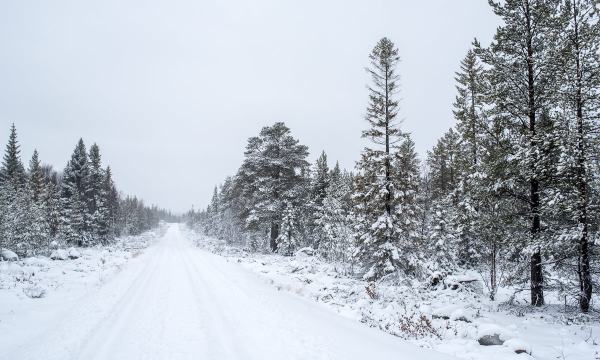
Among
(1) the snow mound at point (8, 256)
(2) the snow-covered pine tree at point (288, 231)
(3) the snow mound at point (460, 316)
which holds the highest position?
(2) the snow-covered pine tree at point (288, 231)

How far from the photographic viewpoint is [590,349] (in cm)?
732

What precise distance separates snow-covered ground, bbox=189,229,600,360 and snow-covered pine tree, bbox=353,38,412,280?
6.05ft

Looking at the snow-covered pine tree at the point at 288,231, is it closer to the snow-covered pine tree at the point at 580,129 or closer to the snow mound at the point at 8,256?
the snow mound at the point at 8,256

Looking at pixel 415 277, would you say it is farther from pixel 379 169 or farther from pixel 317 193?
pixel 317 193

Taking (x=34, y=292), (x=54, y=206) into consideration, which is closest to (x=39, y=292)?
(x=34, y=292)

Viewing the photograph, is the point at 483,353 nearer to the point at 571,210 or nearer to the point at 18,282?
the point at 571,210

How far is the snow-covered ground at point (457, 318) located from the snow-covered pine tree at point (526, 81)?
218 cm

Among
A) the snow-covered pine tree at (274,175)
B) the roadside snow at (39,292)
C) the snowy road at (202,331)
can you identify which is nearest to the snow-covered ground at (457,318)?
the snowy road at (202,331)

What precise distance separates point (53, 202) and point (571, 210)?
44228 mm

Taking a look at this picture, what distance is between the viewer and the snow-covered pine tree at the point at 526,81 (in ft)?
38.6

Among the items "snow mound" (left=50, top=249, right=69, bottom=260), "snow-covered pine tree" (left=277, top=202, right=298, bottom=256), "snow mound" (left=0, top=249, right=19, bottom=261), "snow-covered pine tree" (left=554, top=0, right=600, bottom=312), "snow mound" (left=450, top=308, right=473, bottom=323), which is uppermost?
"snow-covered pine tree" (left=554, top=0, right=600, bottom=312)

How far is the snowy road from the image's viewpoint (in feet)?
22.6

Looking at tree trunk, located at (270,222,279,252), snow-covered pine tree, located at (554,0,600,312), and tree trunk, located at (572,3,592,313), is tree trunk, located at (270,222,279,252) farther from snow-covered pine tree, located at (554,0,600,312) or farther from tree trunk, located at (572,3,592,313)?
tree trunk, located at (572,3,592,313)

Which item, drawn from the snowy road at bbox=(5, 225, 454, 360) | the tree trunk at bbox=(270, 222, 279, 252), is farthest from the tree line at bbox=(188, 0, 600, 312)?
the tree trunk at bbox=(270, 222, 279, 252)
